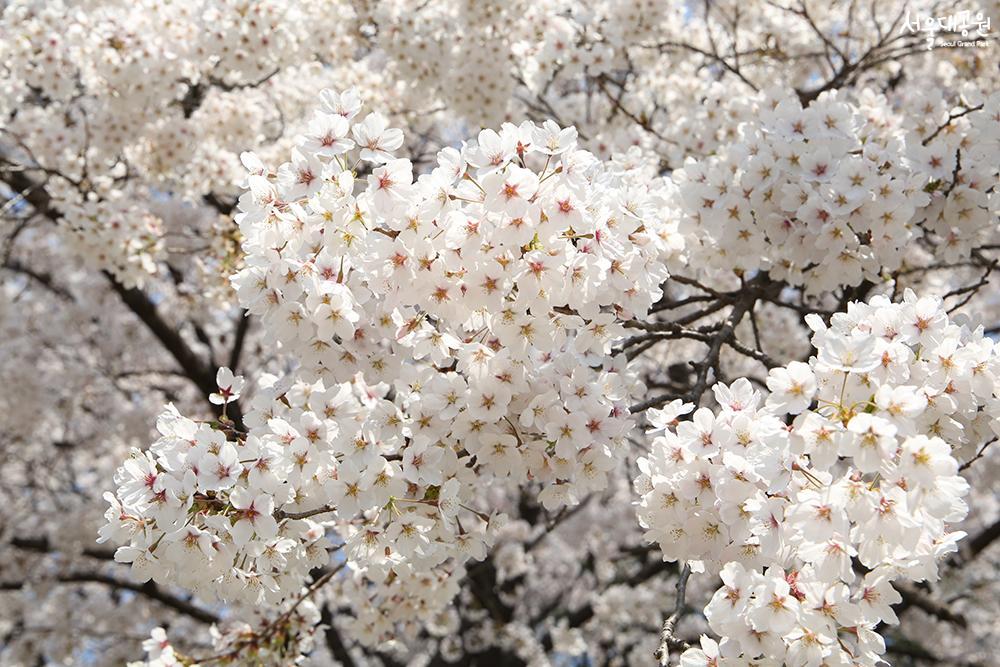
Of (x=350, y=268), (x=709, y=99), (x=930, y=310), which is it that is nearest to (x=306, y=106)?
(x=709, y=99)

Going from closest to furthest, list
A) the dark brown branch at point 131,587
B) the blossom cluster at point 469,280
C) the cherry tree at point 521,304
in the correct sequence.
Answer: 1. the cherry tree at point 521,304
2. the blossom cluster at point 469,280
3. the dark brown branch at point 131,587

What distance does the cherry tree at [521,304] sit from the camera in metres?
1.94

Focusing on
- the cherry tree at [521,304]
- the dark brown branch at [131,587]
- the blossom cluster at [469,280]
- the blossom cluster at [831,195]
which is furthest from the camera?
the dark brown branch at [131,587]

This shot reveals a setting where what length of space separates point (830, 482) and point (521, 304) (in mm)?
864

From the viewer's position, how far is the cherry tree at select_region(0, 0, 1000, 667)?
6.36 ft

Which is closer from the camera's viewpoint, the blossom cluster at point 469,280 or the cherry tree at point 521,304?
the cherry tree at point 521,304

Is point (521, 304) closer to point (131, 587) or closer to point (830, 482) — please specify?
point (830, 482)

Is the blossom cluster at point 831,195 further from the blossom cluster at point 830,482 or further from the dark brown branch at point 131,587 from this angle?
the dark brown branch at point 131,587

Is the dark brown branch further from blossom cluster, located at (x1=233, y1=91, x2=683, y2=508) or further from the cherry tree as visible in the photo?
blossom cluster, located at (x1=233, y1=91, x2=683, y2=508)

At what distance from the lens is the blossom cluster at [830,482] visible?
1.76 m

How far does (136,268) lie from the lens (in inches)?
198

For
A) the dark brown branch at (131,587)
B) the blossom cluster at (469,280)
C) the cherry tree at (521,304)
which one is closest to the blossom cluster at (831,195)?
the cherry tree at (521,304)

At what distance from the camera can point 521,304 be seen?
2160 millimetres

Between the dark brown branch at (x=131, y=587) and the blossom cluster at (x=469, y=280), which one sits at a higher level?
the blossom cluster at (x=469, y=280)
